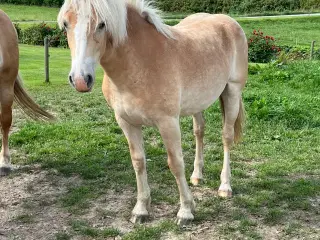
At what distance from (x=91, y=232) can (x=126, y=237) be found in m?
0.31

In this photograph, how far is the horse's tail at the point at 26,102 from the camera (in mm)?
5238

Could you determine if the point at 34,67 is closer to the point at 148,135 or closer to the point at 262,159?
the point at 148,135

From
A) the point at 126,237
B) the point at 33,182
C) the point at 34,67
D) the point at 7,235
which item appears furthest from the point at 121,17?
the point at 34,67

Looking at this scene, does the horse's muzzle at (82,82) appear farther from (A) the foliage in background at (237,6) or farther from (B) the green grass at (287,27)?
(A) the foliage in background at (237,6)

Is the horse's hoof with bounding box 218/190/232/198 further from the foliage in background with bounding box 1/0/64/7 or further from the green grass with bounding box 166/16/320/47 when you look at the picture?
the foliage in background with bounding box 1/0/64/7

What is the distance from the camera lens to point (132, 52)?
11.0 ft

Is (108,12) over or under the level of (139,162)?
over

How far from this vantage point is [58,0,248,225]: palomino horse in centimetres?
288

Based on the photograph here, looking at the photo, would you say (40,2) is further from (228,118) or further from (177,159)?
(177,159)

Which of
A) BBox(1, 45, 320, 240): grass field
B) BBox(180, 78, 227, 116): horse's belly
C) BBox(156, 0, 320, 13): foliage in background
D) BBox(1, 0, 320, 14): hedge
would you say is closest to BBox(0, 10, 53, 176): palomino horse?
BBox(1, 45, 320, 240): grass field

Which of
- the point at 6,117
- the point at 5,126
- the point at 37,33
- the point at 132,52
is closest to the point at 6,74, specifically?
the point at 6,117

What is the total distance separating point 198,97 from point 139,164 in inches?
30.4

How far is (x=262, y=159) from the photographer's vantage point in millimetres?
5316

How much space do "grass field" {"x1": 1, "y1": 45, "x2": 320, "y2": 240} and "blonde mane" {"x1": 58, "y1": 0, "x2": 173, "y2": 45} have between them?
163 cm
